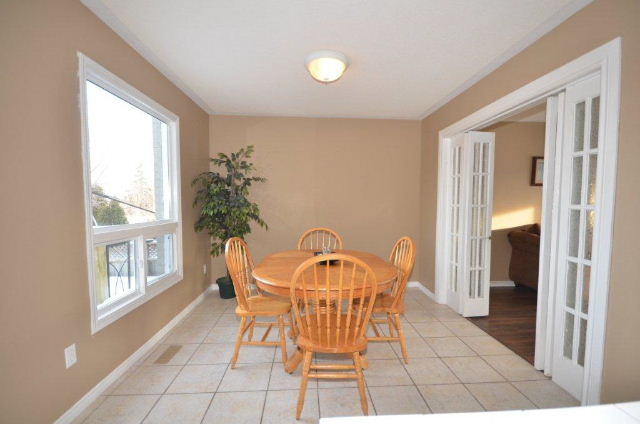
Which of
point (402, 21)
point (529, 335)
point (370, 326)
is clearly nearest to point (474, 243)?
point (529, 335)

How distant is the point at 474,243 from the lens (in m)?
3.19

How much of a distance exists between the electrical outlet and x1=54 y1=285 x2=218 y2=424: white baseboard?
256 millimetres

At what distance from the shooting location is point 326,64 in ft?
7.49

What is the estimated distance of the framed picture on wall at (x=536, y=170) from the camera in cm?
419

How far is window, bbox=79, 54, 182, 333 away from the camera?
1871mm

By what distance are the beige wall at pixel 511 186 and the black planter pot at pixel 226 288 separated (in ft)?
12.5

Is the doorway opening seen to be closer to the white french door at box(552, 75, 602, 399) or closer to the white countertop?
the white french door at box(552, 75, 602, 399)

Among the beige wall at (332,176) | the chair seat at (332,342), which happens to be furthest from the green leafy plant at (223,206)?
the chair seat at (332,342)

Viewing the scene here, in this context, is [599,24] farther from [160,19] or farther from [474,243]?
[160,19]

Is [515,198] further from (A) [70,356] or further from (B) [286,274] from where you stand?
(A) [70,356]

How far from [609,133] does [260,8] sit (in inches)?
84.1

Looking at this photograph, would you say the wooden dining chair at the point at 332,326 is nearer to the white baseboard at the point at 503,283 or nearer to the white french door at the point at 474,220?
the white french door at the point at 474,220

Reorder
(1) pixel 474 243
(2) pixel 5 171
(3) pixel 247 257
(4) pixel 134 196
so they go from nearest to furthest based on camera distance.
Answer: (2) pixel 5 171
(4) pixel 134 196
(3) pixel 247 257
(1) pixel 474 243

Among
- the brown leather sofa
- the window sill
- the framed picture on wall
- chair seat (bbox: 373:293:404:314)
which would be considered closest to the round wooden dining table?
chair seat (bbox: 373:293:404:314)
